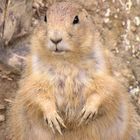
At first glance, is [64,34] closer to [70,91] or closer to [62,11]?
[62,11]

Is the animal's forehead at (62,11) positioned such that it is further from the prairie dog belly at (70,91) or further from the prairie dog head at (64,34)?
the prairie dog belly at (70,91)

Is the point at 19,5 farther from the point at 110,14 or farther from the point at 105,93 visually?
the point at 105,93

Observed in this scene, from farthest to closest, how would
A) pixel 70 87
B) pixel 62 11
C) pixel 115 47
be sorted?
pixel 115 47, pixel 70 87, pixel 62 11

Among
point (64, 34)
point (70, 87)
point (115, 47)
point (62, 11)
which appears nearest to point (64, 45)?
point (64, 34)

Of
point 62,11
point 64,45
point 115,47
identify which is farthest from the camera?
point 115,47

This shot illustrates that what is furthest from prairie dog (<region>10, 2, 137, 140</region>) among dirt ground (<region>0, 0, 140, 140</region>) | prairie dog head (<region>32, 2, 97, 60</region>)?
dirt ground (<region>0, 0, 140, 140</region>)
